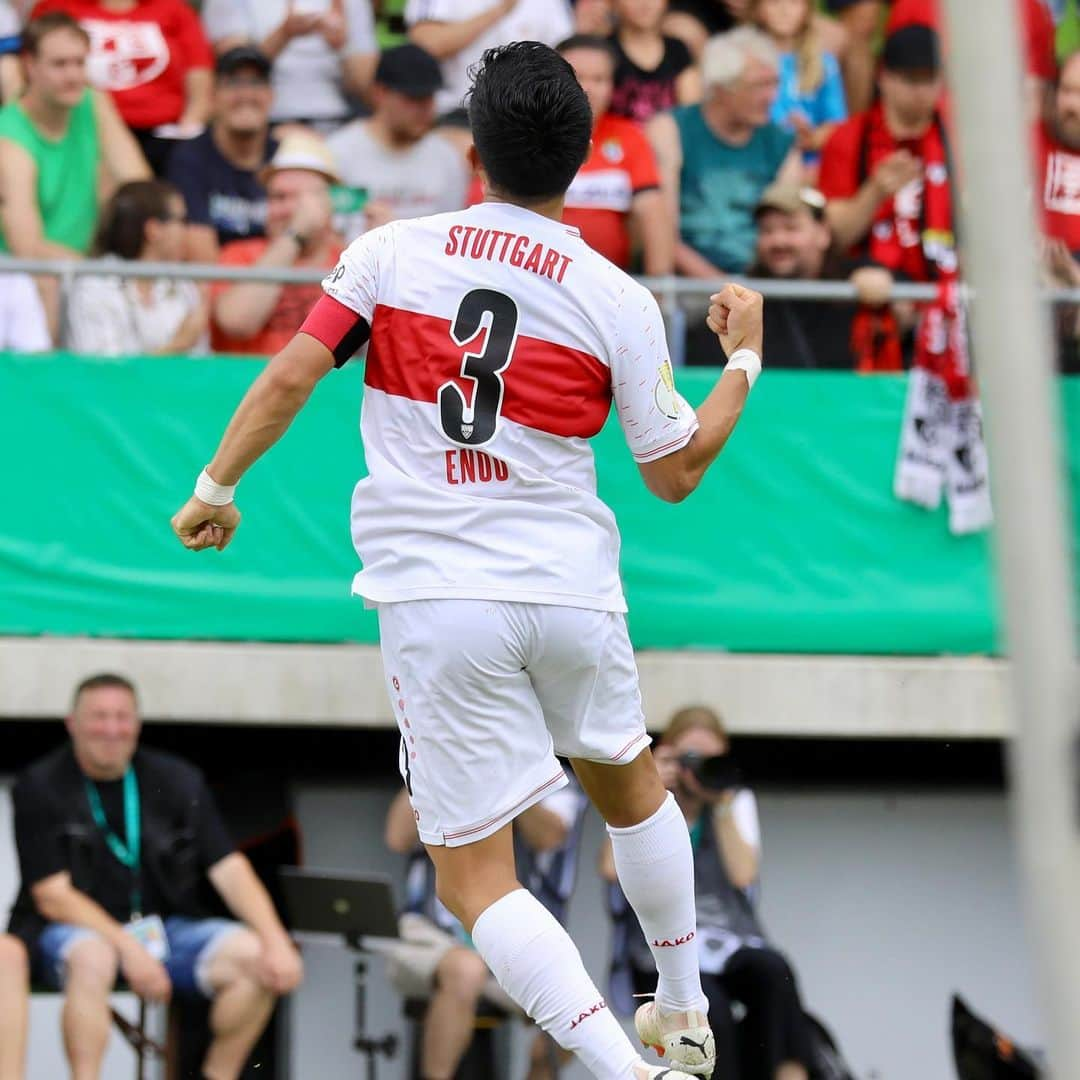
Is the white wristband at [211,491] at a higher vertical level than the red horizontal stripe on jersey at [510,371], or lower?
lower

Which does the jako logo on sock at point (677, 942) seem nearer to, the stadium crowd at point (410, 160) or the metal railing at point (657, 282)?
the metal railing at point (657, 282)

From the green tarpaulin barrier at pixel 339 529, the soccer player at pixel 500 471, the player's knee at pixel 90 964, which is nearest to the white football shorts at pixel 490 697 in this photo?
the soccer player at pixel 500 471

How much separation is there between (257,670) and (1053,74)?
4.23 m

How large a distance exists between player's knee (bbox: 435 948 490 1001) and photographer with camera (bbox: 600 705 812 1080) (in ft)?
2.18

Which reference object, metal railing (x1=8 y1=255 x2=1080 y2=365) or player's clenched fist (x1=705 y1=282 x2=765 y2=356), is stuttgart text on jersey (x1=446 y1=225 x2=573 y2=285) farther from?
metal railing (x1=8 y1=255 x2=1080 y2=365)

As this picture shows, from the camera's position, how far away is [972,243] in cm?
228

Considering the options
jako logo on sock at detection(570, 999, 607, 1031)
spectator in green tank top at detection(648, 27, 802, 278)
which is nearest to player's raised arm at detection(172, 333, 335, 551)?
jako logo on sock at detection(570, 999, 607, 1031)

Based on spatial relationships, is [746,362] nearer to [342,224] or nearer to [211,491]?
[211,491]

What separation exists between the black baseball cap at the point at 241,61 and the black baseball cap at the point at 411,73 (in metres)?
0.60

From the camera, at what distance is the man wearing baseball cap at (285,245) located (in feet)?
26.7

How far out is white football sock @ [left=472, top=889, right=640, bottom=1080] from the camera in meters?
4.19

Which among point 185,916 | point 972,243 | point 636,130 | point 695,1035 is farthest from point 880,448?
point 972,243

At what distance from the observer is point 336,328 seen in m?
4.11

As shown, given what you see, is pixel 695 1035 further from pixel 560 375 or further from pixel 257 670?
pixel 257 670
